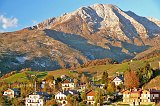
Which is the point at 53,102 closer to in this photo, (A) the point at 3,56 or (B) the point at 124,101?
(B) the point at 124,101

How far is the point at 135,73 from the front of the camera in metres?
56.8

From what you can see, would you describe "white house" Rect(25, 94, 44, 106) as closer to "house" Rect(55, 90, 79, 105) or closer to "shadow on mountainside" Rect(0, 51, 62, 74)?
"house" Rect(55, 90, 79, 105)

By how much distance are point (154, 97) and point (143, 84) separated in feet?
25.5

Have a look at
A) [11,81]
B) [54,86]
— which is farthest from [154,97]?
[11,81]

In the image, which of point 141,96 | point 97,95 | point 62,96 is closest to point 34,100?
point 62,96

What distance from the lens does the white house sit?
60094 mm

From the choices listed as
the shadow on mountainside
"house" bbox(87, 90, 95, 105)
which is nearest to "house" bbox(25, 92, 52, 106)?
"house" bbox(87, 90, 95, 105)

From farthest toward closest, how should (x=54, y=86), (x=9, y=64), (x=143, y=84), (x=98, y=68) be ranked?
(x=9, y=64) < (x=98, y=68) < (x=54, y=86) < (x=143, y=84)

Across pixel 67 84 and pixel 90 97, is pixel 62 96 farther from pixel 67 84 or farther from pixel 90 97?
pixel 67 84

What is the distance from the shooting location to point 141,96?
50.8m

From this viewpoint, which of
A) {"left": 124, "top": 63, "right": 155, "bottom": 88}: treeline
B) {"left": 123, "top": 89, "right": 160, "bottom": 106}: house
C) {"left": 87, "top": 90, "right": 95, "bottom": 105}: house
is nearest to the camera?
{"left": 123, "top": 89, "right": 160, "bottom": 106}: house

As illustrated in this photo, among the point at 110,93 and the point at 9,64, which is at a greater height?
the point at 9,64

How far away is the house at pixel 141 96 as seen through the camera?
50194 millimetres

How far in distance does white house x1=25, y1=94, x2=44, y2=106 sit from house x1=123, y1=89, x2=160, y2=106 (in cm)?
1330
